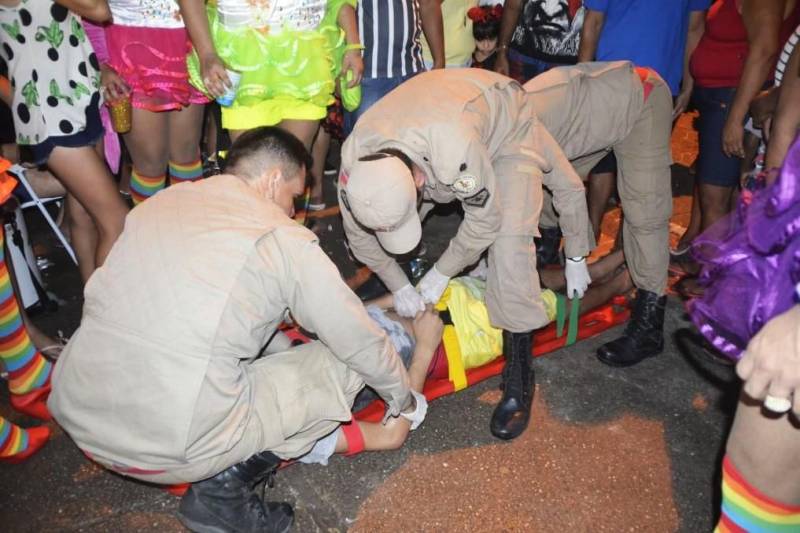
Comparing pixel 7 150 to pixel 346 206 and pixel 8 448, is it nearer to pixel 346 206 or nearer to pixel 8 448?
pixel 8 448

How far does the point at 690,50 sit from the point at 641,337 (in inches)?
61.6

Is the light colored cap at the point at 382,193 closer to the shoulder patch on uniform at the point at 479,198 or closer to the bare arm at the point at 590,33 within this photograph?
the shoulder patch on uniform at the point at 479,198

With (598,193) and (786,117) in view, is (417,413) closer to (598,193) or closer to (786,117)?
(786,117)

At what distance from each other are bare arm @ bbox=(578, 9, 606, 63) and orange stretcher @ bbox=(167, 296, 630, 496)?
1.24 metres

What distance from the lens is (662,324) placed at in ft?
9.38

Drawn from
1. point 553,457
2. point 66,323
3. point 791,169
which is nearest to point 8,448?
point 66,323

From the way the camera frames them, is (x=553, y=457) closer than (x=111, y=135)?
Yes

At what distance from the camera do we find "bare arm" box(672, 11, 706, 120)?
3215 mm

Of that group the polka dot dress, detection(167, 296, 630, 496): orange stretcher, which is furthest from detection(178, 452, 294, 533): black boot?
the polka dot dress

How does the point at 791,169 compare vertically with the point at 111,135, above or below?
above

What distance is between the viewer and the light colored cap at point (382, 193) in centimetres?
198

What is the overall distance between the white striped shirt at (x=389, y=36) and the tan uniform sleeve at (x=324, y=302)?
1759 mm

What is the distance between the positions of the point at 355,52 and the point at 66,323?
1872 mm

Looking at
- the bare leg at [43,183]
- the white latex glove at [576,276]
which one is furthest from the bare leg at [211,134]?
the white latex glove at [576,276]
